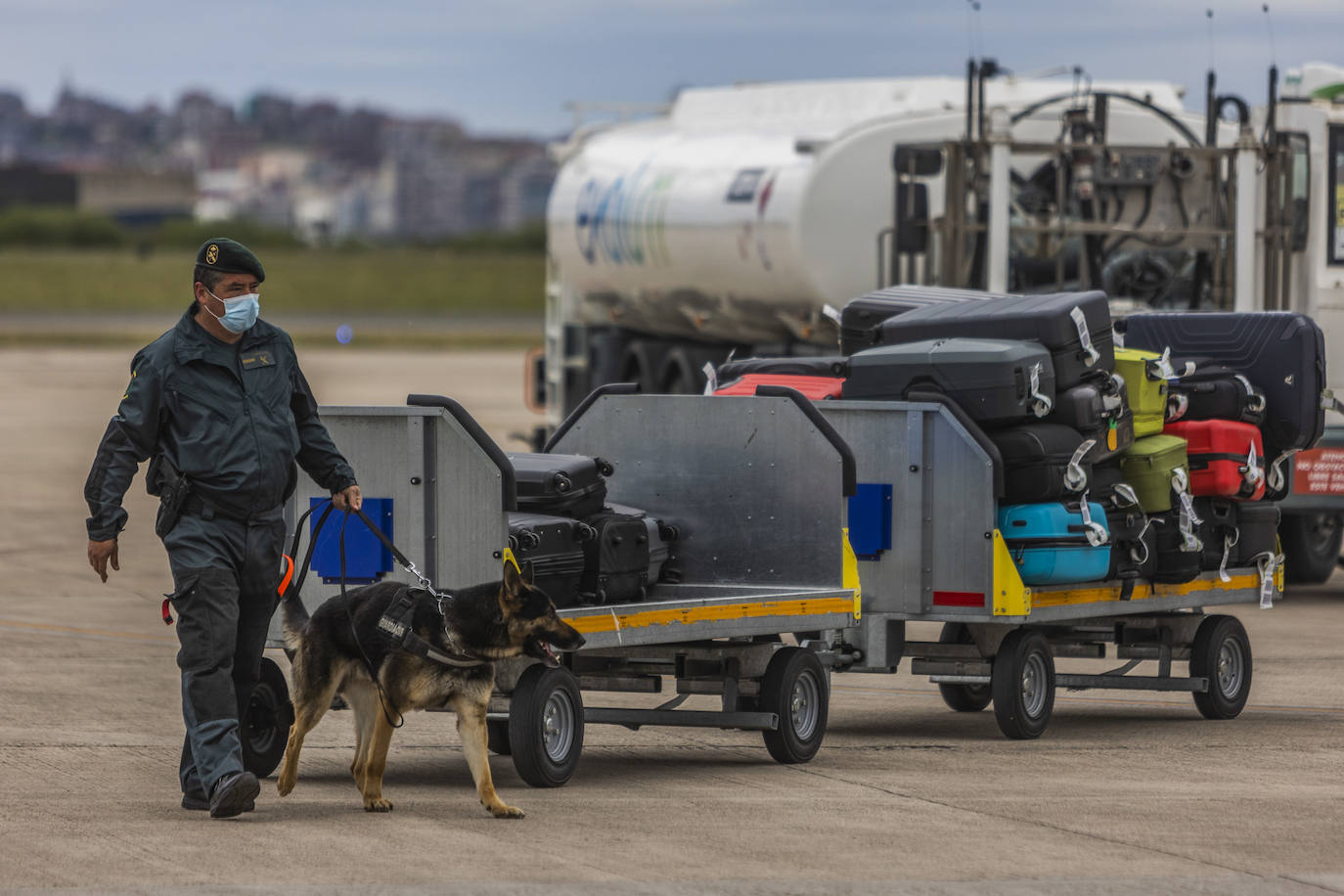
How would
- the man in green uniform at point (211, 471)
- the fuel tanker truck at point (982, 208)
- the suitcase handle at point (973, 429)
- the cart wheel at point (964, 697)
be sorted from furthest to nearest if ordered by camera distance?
the fuel tanker truck at point (982, 208) < the cart wheel at point (964, 697) < the suitcase handle at point (973, 429) < the man in green uniform at point (211, 471)

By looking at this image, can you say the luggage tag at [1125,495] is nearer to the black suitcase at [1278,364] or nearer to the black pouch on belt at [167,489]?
the black suitcase at [1278,364]

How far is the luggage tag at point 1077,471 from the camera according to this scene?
10430 mm

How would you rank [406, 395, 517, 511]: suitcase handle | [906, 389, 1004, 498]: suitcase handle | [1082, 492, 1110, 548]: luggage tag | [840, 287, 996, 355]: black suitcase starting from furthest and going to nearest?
[840, 287, 996, 355]: black suitcase → [1082, 492, 1110, 548]: luggage tag → [906, 389, 1004, 498]: suitcase handle → [406, 395, 517, 511]: suitcase handle

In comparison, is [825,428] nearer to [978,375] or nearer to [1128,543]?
[978,375]

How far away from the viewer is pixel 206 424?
8.01 metres

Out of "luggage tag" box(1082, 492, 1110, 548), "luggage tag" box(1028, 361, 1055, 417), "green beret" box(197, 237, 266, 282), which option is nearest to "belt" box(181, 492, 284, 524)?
"green beret" box(197, 237, 266, 282)

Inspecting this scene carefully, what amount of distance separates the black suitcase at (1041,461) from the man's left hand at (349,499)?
10.8 feet

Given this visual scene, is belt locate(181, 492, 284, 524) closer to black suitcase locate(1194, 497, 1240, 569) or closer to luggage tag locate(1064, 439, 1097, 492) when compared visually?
luggage tag locate(1064, 439, 1097, 492)

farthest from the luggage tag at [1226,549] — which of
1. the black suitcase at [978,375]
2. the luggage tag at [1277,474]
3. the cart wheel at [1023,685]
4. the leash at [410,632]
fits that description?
the leash at [410,632]

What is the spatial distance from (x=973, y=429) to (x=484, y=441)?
2.56m

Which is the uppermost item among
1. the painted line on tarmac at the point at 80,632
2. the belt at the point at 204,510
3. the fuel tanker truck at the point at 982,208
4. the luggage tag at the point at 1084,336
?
the fuel tanker truck at the point at 982,208

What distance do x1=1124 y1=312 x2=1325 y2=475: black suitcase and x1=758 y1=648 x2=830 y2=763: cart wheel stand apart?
3211 mm

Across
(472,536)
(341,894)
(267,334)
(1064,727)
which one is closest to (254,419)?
(267,334)

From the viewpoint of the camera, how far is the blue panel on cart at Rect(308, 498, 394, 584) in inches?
359
